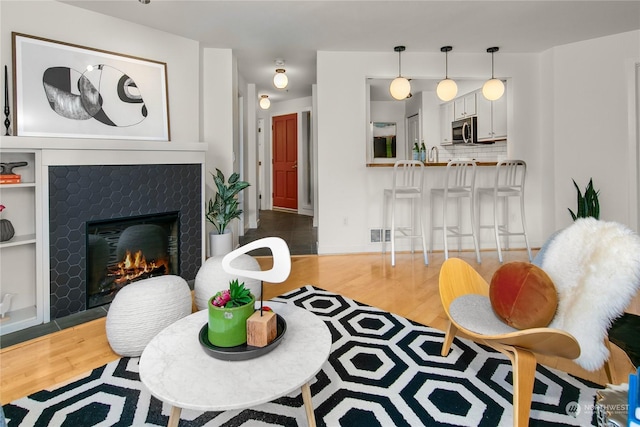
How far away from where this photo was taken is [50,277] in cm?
228

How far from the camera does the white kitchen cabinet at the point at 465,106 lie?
532 centimetres

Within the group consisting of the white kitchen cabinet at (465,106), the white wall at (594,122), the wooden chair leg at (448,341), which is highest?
the white kitchen cabinet at (465,106)

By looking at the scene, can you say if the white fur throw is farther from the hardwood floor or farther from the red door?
the red door

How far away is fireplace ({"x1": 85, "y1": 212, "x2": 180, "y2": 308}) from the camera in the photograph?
257cm

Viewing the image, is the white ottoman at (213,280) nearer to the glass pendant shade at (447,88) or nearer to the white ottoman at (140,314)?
the white ottoman at (140,314)

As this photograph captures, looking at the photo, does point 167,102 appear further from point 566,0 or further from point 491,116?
point 491,116

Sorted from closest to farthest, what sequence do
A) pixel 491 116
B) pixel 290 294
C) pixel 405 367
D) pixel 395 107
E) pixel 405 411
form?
pixel 405 411 → pixel 405 367 → pixel 290 294 → pixel 491 116 → pixel 395 107

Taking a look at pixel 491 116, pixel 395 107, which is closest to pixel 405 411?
pixel 491 116

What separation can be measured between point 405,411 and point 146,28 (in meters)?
3.59

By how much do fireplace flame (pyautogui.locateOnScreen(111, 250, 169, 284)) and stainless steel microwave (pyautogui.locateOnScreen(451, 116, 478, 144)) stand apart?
15.2 ft

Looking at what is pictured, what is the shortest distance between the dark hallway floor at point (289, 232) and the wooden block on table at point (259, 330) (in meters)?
2.85

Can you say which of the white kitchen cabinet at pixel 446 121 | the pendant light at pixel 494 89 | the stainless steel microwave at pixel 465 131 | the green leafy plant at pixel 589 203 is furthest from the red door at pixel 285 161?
the green leafy plant at pixel 589 203

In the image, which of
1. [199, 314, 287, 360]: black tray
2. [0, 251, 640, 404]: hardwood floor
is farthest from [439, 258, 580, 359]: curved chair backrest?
[199, 314, 287, 360]: black tray

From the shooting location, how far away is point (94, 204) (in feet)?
8.24
